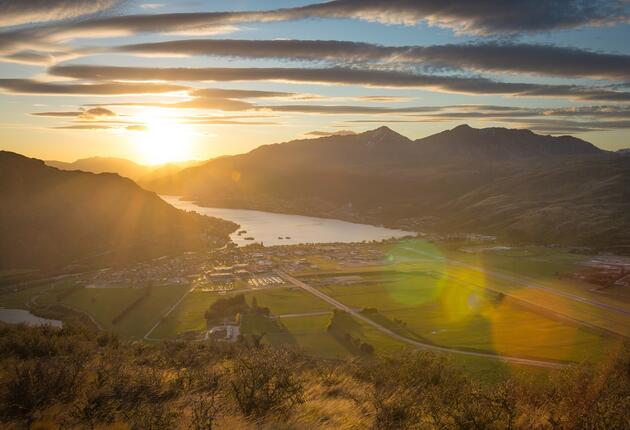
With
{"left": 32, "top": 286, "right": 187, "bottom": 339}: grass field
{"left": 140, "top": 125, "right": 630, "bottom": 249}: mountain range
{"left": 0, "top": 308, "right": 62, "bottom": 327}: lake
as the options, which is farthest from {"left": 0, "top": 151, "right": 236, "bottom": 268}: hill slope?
{"left": 140, "top": 125, "right": 630, "bottom": 249}: mountain range

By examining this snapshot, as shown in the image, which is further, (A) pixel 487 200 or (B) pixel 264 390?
(A) pixel 487 200

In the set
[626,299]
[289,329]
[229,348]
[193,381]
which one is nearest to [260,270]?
[289,329]

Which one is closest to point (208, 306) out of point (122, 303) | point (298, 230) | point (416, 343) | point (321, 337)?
point (122, 303)

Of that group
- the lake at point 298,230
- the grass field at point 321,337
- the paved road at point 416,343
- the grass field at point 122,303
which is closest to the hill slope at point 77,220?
the lake at point 298,230

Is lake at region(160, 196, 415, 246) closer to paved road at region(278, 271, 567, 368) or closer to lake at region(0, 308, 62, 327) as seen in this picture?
paved road at region(278, 271, 567, 368)

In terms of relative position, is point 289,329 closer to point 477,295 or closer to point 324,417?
point 477,295

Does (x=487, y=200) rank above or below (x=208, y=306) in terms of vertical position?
above

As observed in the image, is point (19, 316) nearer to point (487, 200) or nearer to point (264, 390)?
point (264, 390)
